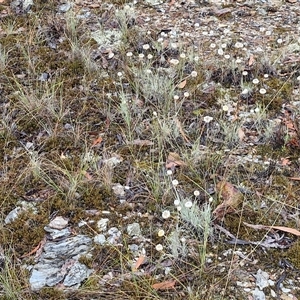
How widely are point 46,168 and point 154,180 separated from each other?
74cm

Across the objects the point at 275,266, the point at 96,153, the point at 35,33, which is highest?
the point at 35,33

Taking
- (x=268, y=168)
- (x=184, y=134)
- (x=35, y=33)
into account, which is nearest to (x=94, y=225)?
(x=184, y=134)

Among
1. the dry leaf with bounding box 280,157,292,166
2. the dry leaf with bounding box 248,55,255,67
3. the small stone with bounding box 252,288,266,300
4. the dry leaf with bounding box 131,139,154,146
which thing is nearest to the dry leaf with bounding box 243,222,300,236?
the small stone with bounding box 252,288,266,300

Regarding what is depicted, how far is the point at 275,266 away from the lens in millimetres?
2605

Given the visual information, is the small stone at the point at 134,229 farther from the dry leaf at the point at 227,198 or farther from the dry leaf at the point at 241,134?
the dry leaf at the point at 241,134

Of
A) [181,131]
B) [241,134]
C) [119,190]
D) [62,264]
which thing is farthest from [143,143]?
[62,264]

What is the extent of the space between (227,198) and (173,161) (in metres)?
0.47

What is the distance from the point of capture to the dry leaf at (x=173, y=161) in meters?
3.18

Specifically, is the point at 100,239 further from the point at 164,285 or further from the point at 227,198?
the point at 227,198

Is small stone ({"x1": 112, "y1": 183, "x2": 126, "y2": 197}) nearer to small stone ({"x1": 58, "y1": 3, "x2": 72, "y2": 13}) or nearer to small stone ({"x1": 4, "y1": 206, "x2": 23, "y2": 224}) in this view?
small stone ({"x1": 4, "y1": 206, "x2": 23, "y2": 224})

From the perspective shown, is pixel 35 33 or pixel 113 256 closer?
pixel 113 256

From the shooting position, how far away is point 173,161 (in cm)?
322

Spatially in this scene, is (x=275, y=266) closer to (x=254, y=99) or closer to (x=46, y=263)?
(x=46, y=263)

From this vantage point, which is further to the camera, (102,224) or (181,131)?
(181,131)
